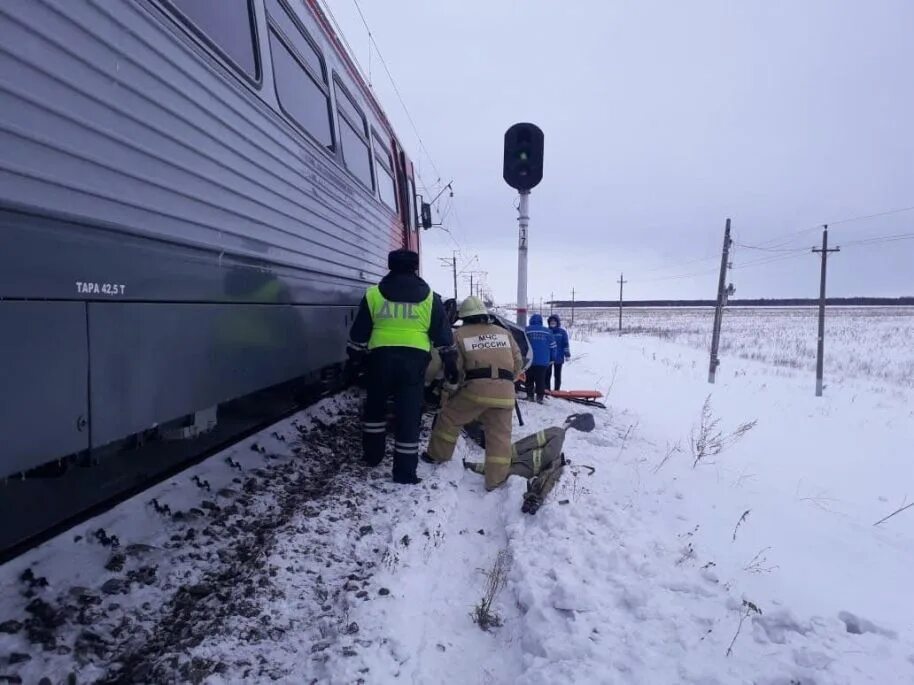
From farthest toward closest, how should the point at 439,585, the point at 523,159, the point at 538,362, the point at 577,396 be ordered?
the point at 577,396
the point at 538,362
the point at 523,159
the point at 439,585

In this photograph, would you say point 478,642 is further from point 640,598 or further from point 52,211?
point 52,211

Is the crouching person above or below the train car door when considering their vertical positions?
below

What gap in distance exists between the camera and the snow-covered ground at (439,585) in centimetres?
212

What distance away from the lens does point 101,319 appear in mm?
1861

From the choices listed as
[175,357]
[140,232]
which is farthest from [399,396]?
[140,232]

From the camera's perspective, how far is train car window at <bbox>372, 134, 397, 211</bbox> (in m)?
6.86

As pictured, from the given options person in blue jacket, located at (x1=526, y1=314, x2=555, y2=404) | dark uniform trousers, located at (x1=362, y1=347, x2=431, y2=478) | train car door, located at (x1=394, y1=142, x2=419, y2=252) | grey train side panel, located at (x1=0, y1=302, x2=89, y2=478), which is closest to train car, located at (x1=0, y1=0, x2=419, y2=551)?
grey train side panel, located at (x1=0, y1=302, x2=89, y2=478)

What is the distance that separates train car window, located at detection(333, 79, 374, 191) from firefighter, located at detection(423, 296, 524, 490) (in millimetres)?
2009

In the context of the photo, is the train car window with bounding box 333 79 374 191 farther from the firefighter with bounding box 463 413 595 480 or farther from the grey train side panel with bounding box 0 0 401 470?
the firefighter with bounding box 463 413 595 480

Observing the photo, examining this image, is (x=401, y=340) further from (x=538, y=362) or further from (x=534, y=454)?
(x=538, y=362)

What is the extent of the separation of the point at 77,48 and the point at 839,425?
49.5 ft

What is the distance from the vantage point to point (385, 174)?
738 centimetres

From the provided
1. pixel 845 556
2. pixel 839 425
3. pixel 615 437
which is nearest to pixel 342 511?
pixel 845 556

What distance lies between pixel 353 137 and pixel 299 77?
1.67 m
